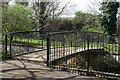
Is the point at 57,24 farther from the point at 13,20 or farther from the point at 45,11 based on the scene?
the point at 13,20

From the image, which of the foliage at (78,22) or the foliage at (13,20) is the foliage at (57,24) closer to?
the foliage at (78,22)

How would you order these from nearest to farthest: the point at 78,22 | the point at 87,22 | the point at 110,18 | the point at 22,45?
the point at 22,45
the point at 110,18
the point at 87,22
the point at 78,22

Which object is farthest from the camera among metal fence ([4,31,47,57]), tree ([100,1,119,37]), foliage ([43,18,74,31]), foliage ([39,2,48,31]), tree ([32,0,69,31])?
foliage ([43,18,74,31])

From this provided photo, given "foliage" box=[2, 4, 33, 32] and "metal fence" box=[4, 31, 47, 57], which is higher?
"foliage" box=[2, 4, 33, 32]

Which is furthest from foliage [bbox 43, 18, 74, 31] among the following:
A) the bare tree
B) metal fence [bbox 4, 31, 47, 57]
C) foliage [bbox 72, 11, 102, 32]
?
metal fence [bbox 4, 31, 47, 57]

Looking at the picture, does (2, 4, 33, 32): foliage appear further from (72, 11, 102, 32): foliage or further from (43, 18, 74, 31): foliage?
(72, 11, 102, 32): foliage

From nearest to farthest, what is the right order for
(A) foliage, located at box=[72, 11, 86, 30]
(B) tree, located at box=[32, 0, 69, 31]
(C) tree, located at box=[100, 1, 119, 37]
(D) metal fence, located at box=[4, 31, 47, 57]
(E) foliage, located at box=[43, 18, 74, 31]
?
1. (D) metal fence, located at box=[4, 31, 47, 57]
2. (C) tree, located at box=[100, 1, 119, 37]
3. (B) tree, located at box=[32, 0, 69, 31]
4. (E) foliage, located at box=[43, 18, 74, 31]
5. (A) foliage, located at box=[72, 11, 86, 30]

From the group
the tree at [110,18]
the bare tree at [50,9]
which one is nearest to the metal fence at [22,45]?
the bare tree at [50,9]

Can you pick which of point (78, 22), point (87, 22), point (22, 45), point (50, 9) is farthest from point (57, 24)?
point (22, 45)

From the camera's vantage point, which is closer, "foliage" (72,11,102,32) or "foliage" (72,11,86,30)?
"foliage" (72,11,102,32)

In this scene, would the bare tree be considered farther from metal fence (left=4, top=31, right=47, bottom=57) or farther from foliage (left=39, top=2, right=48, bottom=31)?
metal fence (left=4, top=31, right=47, bottom=57)

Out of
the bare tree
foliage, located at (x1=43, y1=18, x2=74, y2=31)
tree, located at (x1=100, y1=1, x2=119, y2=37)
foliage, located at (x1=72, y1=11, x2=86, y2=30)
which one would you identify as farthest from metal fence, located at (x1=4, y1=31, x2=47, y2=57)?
foliage, located at (x1=72, y1=11, x2=86, y2=30)

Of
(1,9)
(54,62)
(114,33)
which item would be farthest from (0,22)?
(114,33)

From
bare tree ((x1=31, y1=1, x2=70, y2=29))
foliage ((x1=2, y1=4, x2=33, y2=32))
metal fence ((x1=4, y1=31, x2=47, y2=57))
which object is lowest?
metal fence ((x1=4, y1=31, x2=47, y2=57))
